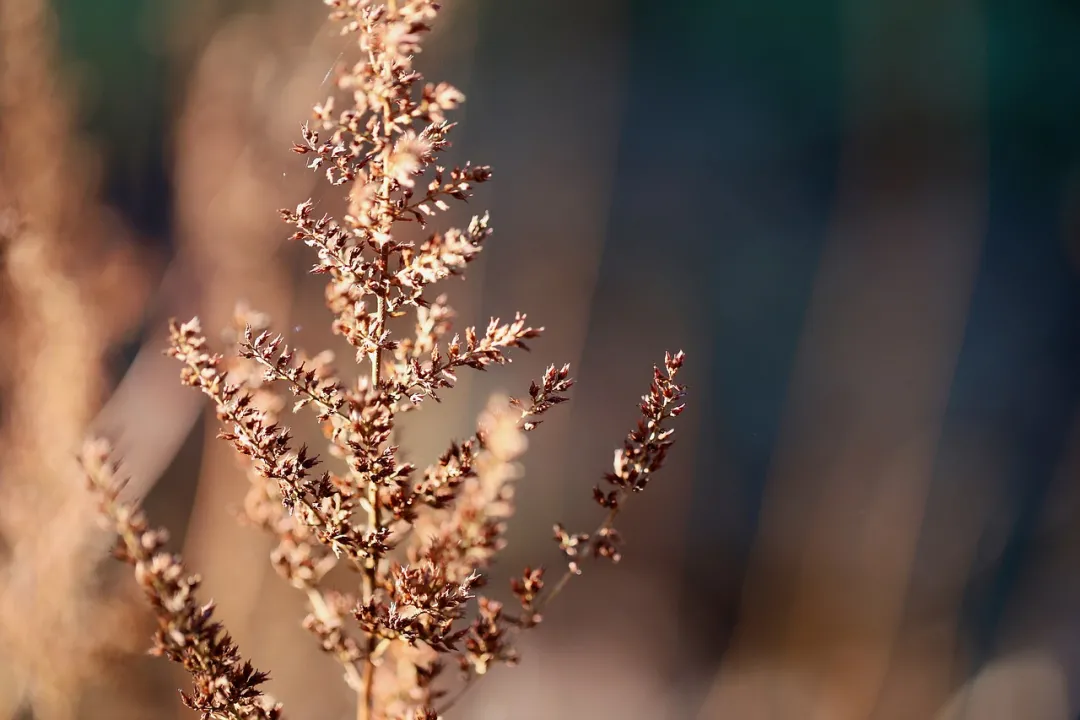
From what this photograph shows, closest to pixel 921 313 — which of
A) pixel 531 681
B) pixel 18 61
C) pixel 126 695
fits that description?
pixel 531 681

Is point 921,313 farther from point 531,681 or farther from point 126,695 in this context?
point 126,695

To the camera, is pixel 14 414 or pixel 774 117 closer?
pixel 14 414

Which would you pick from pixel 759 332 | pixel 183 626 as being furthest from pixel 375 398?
pixel 759 332

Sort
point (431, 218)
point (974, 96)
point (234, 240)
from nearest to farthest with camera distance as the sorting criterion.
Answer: point (234, 240)
point (431, 218)
point (974, 96)

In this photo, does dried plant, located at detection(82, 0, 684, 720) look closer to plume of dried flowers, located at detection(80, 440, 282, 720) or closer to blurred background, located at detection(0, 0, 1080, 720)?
plume of dried flowers, located at detection(80, 440, 282, 720)

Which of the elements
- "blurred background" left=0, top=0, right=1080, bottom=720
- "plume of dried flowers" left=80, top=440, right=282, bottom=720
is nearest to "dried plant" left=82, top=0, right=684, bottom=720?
"plume of dried flowers" left=80, top=440, right=282, bottom=720

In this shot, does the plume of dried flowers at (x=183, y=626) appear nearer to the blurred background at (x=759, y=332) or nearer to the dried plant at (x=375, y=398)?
the dried plant at (x=375, y=398)

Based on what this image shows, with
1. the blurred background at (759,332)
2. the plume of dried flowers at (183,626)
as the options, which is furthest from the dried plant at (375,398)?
the blurred background at (759,332)

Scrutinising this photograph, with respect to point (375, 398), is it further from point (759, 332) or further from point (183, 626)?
point (759, 332)
